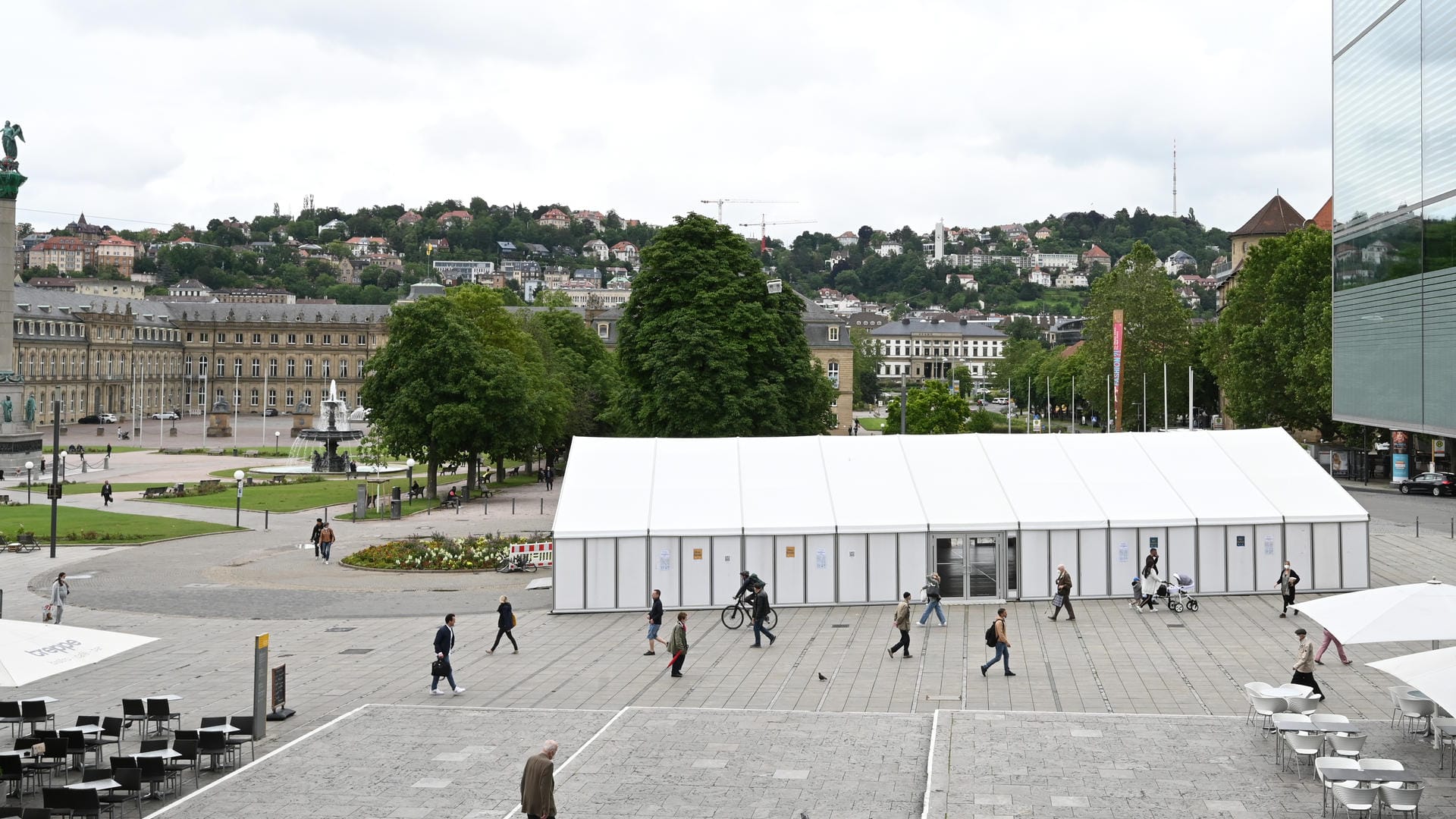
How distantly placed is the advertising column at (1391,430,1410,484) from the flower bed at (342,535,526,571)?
1778 inches

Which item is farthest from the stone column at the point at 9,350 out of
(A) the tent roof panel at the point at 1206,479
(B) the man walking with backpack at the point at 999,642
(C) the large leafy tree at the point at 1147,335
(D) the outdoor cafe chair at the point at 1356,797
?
(D) the outdoor cafe chair at the point at 1356,797

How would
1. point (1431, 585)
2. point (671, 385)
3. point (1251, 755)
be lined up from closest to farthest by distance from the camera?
1. point (1251, 755)
2. point (1431, 585)
3. point (671, 385)

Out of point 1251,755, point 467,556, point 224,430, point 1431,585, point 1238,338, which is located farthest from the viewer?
point 224,430

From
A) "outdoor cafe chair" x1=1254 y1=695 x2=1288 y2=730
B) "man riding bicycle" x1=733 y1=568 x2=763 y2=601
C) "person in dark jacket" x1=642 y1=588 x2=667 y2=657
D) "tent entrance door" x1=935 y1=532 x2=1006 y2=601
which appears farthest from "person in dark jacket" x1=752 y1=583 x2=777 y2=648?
"outdoor cafe chair" x1=1254 y1=695 x2=1288 y2=730

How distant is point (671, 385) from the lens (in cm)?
5375

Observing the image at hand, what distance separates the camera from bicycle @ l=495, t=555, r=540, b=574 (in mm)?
40219

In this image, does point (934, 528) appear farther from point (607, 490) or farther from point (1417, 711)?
point (1417, 711)

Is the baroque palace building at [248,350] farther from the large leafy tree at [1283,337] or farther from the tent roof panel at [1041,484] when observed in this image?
the tent roof panel at [1041,484]

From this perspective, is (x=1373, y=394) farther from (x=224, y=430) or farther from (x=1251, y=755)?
(x=224, y=430)

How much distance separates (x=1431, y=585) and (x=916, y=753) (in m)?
8.92

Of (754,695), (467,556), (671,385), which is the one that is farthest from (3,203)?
(754,695)

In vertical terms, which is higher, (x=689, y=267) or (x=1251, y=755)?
(x=689, y=267)

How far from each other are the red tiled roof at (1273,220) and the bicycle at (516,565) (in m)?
108

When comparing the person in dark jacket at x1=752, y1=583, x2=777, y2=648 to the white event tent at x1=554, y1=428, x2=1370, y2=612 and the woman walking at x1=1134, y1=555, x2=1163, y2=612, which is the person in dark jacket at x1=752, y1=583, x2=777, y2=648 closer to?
the white event tent at x1=554, y1=428, x2=1370, y2=612
